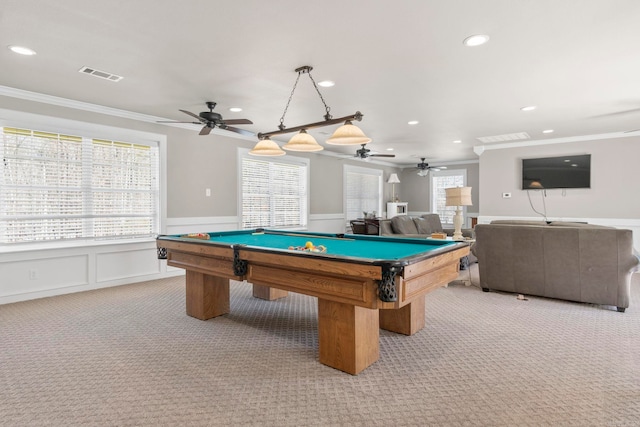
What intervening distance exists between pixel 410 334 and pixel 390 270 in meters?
1.37

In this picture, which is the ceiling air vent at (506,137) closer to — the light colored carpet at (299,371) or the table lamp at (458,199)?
the table lamp at (458,199)

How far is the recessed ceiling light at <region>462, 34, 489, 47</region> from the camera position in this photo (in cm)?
263

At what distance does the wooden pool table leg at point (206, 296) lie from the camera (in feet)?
11.4

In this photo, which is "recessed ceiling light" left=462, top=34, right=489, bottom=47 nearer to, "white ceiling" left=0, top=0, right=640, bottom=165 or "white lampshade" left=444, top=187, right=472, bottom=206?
"white ceiling" left=0, top=0, right=640, bottom=165

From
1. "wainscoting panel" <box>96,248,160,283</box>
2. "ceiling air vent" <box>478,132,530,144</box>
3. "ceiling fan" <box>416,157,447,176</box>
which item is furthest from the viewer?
"ceiling fan" <box>416,157,447,176</box>

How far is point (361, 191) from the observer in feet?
30.9

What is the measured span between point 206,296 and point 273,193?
3743 millimetres

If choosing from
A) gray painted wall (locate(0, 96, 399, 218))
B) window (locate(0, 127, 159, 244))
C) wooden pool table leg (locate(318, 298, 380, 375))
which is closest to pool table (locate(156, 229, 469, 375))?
wooden pool table leg (locate(318, 298, 380, 375))

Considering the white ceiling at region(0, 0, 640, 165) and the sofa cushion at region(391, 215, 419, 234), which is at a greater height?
the white ceiling at region(0, 0, 640, 165)

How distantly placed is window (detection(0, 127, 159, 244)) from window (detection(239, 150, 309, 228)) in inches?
66.4

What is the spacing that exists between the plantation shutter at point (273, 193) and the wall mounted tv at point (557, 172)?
453 cm

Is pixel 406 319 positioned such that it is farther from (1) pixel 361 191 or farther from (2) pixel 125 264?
(1) pixel 361 191

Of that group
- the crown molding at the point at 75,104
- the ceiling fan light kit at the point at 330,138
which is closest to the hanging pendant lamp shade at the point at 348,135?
the ceiling fan light kit at the point at 330,138

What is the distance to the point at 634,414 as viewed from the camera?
1.90 metres
